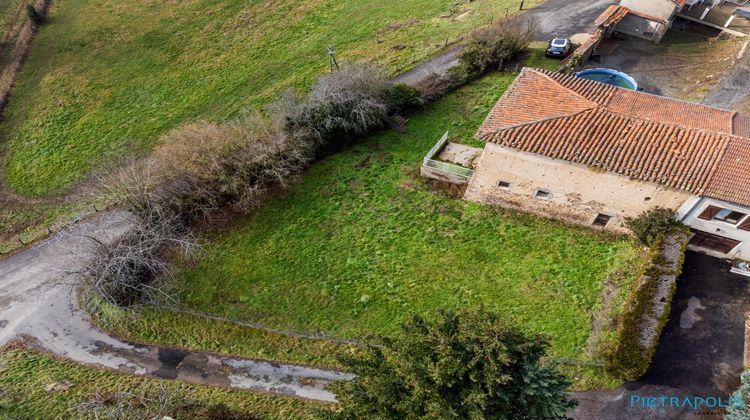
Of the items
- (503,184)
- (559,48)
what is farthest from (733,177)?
(559,48)

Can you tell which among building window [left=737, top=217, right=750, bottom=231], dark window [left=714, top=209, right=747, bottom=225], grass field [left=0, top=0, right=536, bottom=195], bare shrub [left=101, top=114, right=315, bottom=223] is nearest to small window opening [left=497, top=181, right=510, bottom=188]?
dark window [left=714, top=209, right=747, bottom=225]

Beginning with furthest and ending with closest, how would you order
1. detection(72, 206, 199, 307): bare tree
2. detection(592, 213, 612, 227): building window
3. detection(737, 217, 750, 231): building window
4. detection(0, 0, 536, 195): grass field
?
detection(0, 0, 536, 195): grass field, detection(592, 213, 612, 227): building window, detection(72, 206, 199, 307): bare tree, detection(737, 217, 750, 231): building window

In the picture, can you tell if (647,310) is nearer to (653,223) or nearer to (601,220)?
(653,223)

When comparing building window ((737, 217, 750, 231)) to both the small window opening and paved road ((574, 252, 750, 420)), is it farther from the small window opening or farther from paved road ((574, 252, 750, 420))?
the small window opening

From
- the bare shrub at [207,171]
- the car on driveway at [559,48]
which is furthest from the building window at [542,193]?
the car on driveway at [559,48]

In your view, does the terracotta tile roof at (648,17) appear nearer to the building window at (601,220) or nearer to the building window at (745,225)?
the building window at (601,220)
